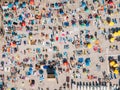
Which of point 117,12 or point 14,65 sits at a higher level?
point 117,12

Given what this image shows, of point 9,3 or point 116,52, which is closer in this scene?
point 116,52

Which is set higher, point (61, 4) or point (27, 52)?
point (61, 4)

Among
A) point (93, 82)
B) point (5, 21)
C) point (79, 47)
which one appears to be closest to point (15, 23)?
point (5, 21)

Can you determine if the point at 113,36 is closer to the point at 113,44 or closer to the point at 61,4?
the point at 113,44

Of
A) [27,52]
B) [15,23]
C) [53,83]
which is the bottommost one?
[53,83]

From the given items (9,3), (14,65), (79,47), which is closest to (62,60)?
(79,47)

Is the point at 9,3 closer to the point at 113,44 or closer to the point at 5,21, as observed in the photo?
the point at 5,21
